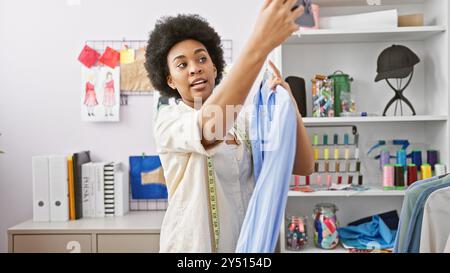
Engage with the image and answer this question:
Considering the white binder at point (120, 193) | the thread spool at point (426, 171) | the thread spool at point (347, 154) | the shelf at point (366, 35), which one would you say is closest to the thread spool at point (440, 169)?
the thread spool at point (426, 171)

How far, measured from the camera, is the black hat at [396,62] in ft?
4.11

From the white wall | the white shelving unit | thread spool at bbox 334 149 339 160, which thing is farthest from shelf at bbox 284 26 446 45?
thread spool at bbox 334 149 339 160

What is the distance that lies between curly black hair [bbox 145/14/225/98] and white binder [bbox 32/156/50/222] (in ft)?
2.34

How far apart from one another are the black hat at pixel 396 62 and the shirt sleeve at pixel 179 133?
87 centimetres

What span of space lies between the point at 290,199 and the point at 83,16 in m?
0.78

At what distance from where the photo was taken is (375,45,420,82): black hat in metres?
1.25

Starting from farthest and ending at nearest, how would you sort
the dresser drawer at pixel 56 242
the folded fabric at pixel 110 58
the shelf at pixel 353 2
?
the folded fabric at pixel 110 58, the shelf at pixel 353 2, the dresser drawer at pixel 56 242

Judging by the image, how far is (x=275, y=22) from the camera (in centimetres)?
39

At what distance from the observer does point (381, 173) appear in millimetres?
1386

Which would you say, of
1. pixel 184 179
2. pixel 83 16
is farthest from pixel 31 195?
pixel 184 179

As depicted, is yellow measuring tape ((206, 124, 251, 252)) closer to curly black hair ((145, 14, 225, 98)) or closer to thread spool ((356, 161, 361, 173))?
curly black hair ((145, 14, 225, 98))

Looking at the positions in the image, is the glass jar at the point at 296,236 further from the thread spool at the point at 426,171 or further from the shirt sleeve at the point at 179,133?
the shirt sleeve at the point at 179,133

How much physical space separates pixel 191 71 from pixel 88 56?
94 cm

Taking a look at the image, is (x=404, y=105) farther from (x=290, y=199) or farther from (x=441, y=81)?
(x=290, y=199)
